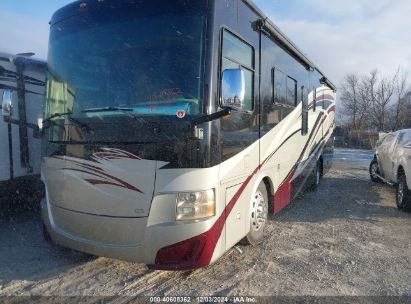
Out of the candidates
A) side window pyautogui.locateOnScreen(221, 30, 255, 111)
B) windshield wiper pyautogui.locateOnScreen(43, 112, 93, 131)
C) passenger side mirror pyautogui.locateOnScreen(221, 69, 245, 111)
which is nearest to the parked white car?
side window pyautogui.locateOnScreen(221, 30, 255, 111)

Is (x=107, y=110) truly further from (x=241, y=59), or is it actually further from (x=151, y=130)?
(x=241, y=59)

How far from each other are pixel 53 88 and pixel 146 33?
1358 mm

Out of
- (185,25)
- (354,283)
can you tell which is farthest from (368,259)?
(185,25)

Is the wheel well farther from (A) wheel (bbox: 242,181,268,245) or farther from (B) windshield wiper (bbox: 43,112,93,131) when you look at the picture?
(B) windshield wiper (bbox: 43,112,93,131)

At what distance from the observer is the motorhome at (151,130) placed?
3717 millimetres

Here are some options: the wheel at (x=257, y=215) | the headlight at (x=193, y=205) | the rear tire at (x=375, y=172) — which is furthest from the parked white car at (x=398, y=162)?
the headlight at (x=193, y=205)

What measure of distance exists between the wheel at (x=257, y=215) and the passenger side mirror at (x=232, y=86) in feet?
4.95

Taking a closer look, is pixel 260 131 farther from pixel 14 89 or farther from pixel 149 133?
pixel 14 89

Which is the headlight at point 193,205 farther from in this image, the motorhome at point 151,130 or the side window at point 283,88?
the side window at point 283,88

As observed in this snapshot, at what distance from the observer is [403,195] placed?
7.79 metres

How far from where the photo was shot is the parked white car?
7.69 metres

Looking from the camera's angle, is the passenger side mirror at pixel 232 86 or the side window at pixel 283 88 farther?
the side window at pixel 283 88

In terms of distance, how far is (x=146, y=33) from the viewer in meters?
3.95

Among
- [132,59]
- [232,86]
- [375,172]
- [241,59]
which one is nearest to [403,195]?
[375,172]
